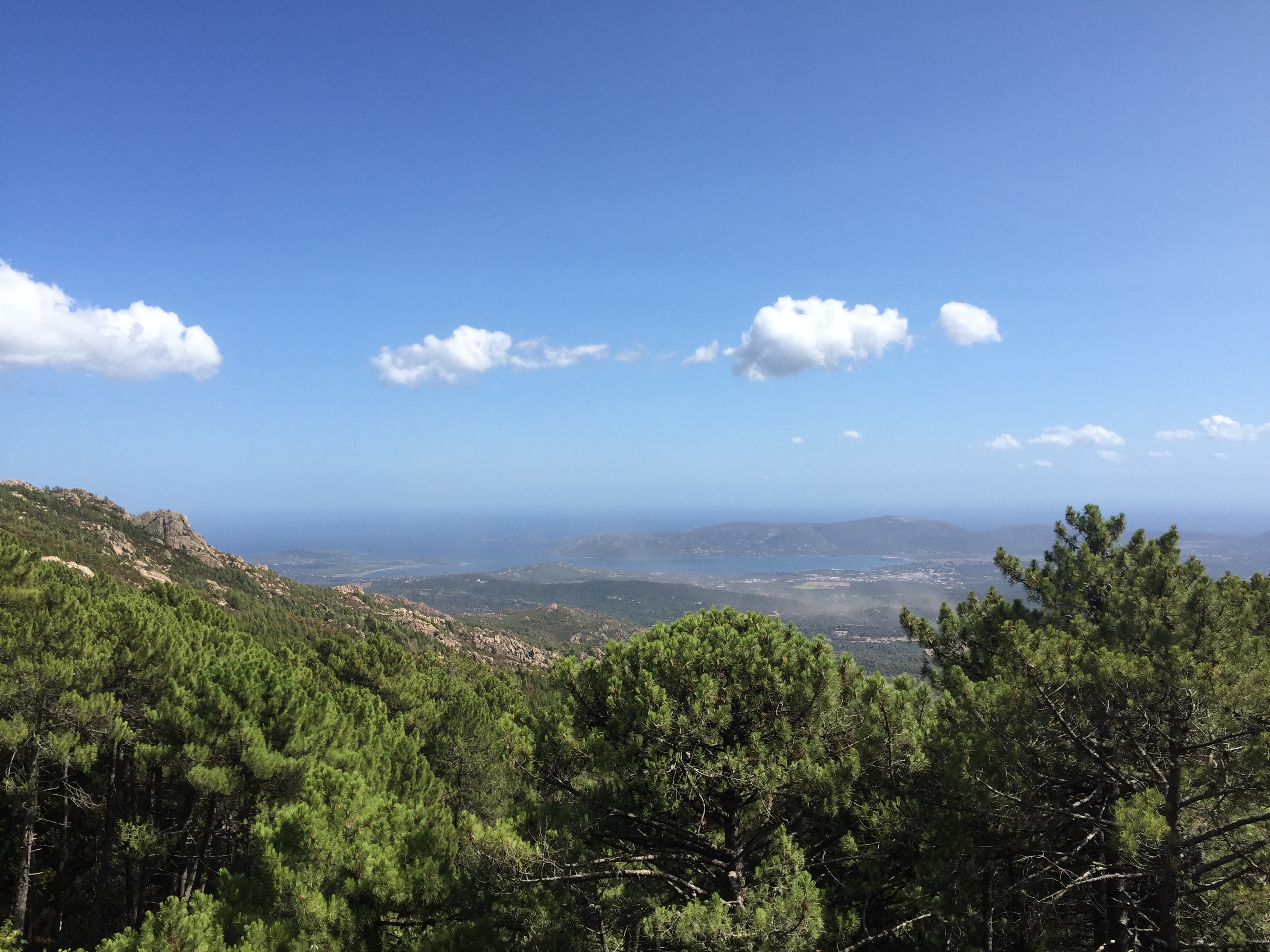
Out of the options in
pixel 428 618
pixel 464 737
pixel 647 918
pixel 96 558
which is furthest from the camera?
pixel 428 618

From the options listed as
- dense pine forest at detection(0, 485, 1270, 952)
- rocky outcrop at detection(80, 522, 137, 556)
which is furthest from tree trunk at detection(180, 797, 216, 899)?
rocky outcrop at detection(80, 522, 137, 556)

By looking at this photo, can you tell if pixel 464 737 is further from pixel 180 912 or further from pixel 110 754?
pixel 180 912

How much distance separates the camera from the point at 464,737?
16.7 m

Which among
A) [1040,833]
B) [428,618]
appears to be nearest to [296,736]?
[1040,833]

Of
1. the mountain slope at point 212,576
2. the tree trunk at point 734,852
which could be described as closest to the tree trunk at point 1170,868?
the tree trunk at point 734,852

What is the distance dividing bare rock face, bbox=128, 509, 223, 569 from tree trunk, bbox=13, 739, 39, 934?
2639 inches

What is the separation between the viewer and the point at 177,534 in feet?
229

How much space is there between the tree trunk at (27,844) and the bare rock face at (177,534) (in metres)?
67.0

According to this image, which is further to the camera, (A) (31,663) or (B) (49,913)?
(B) (49,913)

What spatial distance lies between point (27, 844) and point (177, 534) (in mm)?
74137

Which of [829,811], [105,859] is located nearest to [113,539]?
[105,859]

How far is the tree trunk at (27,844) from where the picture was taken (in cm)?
1041

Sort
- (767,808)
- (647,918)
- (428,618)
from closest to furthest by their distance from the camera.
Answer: (647,918) < (767,808) < (428,618)

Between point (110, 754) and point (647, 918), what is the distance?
44.6 feet
